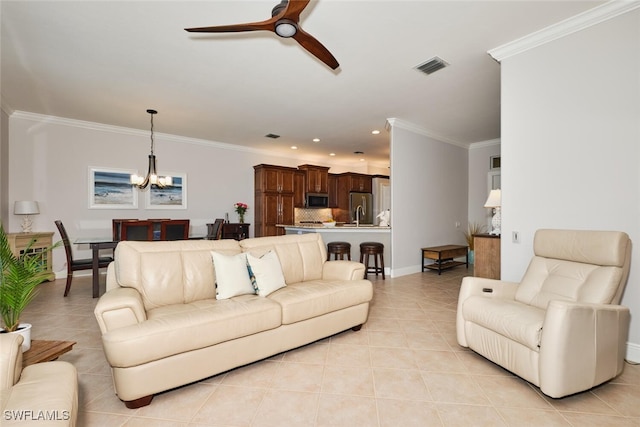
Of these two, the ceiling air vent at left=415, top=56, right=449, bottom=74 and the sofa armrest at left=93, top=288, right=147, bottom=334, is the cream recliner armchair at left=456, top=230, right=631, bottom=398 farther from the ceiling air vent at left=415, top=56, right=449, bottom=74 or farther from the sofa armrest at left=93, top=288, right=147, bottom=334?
the sofa armrest at left=93, top=288, right=147, bottom=334

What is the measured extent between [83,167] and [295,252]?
15.9 ft

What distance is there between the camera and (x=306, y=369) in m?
2.28

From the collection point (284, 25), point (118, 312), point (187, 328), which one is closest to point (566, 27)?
point (284, 25)

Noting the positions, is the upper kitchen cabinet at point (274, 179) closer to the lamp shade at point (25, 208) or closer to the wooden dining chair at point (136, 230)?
the wooden dining chair at point (136, 230)

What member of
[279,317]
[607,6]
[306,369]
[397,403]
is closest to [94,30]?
[279,317]

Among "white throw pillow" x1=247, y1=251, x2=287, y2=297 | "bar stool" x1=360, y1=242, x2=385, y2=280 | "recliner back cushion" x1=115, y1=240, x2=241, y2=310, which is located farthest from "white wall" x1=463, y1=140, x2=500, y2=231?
"recliner back cushion" x1=115, y1=240, x2=241, y2=310

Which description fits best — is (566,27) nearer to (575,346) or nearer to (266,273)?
(575,346)

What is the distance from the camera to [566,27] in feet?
8.76

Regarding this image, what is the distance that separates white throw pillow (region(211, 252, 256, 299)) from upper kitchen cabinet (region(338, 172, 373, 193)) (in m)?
6.37

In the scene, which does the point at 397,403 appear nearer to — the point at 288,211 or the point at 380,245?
the point at 380,245

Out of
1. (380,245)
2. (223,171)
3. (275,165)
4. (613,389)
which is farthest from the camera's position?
(275,165)

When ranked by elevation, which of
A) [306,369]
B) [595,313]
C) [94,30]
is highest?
[94,30]

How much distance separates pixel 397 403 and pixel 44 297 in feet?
16.1

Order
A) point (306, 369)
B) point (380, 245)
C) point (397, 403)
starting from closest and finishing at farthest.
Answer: point (397, 403)
point (306, 369)
point (380, 245)
